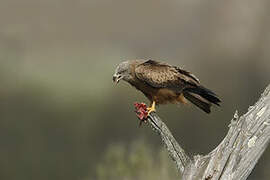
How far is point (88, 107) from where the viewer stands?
2130cm

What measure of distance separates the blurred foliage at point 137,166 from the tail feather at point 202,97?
2280 millimetres

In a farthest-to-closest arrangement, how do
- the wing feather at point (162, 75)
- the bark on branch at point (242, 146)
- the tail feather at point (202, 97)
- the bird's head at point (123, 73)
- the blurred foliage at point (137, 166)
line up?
the blurred foliage at point (137, 166) → the bird's head at point (123, 73) → the wing feather at point (162, 75) → the tail feather at point (202, 97) → the bark on branch at point (242, 146)

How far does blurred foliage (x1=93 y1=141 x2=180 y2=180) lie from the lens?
10.1 metres

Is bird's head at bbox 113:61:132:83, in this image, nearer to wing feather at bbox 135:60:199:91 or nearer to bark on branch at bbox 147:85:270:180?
wing feather at bbox 135:60:199:91

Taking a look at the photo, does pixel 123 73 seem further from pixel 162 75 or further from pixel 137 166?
pixel 137 166

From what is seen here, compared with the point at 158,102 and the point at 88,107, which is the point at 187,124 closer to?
the point at 88,107

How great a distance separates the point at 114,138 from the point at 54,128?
233cm

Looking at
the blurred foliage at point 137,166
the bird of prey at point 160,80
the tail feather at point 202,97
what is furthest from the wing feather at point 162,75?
the blurred foliage at point 137,166

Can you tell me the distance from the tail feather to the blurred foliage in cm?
228

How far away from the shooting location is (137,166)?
10602mm

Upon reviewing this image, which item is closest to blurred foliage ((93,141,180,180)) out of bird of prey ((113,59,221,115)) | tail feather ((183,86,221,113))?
bird of prey ((113,59,221,115))

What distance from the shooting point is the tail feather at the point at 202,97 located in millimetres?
7289

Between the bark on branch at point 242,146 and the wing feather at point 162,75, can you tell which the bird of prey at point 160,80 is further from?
the bark on branch at point 242,146

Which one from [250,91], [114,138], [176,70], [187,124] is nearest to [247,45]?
[250,91]
